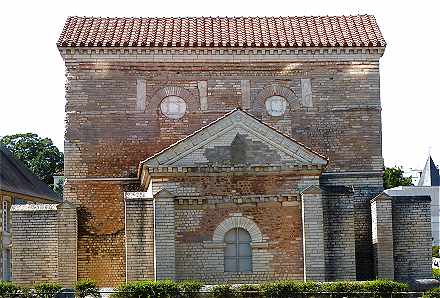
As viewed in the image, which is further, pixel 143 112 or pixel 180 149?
pixel 143 112

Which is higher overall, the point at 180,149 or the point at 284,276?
the point at 180,149

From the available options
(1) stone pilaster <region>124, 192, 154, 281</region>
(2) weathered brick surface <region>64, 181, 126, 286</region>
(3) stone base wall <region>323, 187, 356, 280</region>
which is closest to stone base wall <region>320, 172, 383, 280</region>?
(3) stone base wall <region>323, 187, 356, 280</region>

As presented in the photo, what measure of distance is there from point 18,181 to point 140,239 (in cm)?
2622

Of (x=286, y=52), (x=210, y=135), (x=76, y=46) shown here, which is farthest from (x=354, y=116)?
(x=76, y=46)

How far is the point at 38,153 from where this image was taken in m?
71.2

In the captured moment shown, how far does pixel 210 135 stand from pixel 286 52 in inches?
265

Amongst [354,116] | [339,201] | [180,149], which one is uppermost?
[354,116]

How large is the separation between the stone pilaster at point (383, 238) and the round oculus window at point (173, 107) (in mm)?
7687

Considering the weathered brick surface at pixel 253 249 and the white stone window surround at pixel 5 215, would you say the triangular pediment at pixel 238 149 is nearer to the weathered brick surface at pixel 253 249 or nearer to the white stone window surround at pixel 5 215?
the weathered brick surface at pixel 253 249

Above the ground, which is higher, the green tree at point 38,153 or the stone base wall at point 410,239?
the green tree at point 38,153

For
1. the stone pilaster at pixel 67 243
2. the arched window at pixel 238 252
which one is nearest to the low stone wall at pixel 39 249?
the stone pilaster at pixel 67 243

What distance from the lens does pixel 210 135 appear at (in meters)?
23.6

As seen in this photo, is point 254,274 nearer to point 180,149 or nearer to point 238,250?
point 238,250

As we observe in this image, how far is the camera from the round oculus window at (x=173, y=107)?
2847 centimetres
